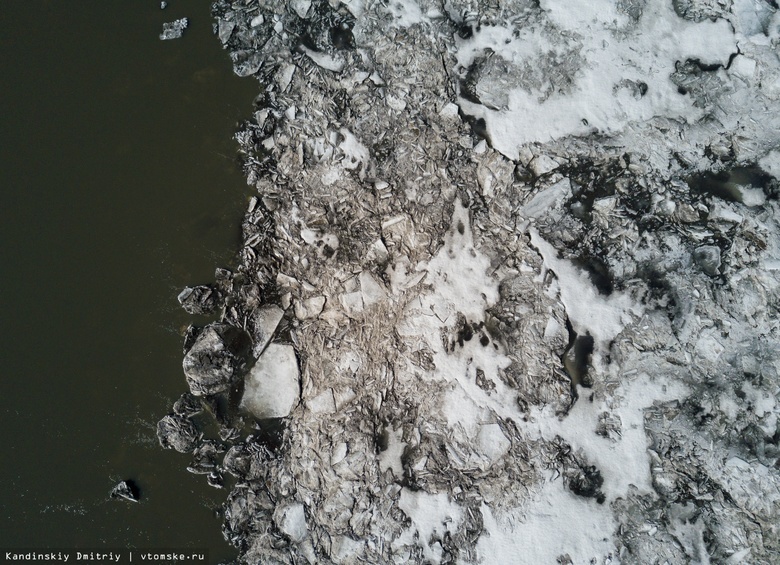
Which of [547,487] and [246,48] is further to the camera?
[246,48]

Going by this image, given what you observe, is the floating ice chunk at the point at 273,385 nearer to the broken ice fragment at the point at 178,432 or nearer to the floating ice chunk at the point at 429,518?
the broken ice fragment at the point at 178,432

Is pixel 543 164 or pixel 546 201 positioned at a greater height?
pixel 543 164

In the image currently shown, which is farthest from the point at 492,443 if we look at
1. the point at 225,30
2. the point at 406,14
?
the point at 225,30

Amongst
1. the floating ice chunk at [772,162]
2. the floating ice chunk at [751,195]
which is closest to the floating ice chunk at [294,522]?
the floating ice chunk at [751,195]

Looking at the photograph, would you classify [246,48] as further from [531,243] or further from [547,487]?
[547,487]

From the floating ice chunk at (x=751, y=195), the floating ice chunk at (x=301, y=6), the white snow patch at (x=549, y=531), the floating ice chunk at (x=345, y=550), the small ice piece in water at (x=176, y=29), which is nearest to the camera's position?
the white snow patch at (x=549, y=531)

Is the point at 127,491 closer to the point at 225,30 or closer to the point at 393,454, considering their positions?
the point at 393,454

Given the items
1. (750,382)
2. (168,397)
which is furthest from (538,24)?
(168,397)
